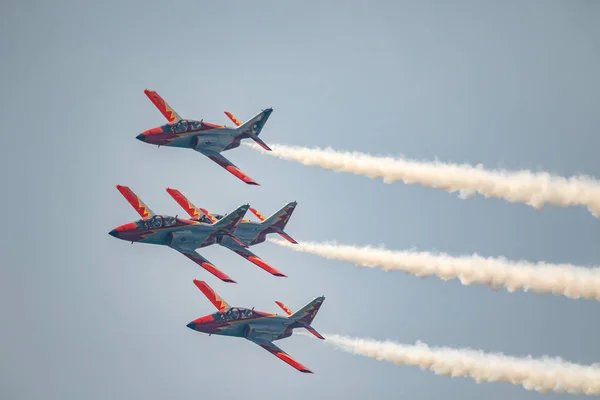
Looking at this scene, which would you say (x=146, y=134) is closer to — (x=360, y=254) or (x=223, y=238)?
(x=223, y=238)

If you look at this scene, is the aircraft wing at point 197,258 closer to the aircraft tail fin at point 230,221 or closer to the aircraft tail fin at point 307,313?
the aircraft tail fin at point 230,221

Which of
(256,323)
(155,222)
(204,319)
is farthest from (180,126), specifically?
(256,323)

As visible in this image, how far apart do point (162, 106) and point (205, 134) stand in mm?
4656

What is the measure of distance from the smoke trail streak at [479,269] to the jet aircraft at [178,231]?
9624 millimetres

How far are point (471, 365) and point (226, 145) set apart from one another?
26.7 meters

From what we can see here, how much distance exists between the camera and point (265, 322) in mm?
86875

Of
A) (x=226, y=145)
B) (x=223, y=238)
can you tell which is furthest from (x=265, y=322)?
(x=226, y=145)

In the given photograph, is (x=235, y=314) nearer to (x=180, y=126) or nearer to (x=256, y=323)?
(x=256, y=323)

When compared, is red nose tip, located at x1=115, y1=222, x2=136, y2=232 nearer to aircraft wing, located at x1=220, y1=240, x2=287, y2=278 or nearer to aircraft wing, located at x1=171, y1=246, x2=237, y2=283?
aircraft wing, located at x1=171, y1=246, x2=237, y2=283

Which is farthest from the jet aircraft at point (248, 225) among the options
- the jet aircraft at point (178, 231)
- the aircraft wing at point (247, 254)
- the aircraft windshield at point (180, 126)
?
the aircraft windshield at point (180, 126)

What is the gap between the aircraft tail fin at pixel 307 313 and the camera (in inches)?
3450

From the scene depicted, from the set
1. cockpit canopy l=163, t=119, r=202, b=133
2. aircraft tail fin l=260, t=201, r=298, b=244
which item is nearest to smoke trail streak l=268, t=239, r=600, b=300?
aircraft tail fin l=260, t=201, r=298, b=244

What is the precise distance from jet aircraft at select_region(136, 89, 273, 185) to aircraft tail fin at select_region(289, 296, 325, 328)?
1050cm

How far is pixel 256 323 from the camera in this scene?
86.7 m
